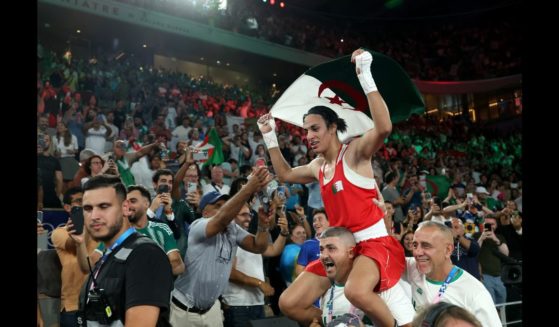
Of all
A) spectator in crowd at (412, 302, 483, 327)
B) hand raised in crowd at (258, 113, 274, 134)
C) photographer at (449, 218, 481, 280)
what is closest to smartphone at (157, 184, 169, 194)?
hand raised in crowd at (258, 113, 274, 134)

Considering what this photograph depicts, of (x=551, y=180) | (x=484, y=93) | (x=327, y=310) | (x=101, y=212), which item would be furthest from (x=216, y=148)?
(x=484, y=93)

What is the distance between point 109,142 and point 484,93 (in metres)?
22.4

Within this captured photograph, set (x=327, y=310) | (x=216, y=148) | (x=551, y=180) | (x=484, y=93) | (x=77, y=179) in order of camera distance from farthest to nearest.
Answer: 1. (x=484, y=93)
2. (x=216, y=148)
3. (x=77, y=179)
4. (x=327, y=310)
5. (x=551, y=180)

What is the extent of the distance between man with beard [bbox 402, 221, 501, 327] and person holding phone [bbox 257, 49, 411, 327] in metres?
0.21

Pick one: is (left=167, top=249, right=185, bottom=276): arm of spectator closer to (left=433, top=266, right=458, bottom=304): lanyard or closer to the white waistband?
the white waistband

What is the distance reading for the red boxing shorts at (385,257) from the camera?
3.96 metres

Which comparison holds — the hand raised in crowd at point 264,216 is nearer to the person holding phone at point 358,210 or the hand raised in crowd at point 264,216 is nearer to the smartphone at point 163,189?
the person holding phone at point 358,210

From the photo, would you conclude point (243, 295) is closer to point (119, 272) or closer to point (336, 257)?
point (336, 257)

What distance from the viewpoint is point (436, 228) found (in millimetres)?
3965

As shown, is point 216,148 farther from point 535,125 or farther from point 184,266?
point 535,125

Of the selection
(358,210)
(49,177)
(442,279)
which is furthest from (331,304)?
(49,177)

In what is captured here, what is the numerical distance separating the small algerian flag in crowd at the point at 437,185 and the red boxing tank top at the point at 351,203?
384 inches

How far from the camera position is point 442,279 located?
12.7 ft

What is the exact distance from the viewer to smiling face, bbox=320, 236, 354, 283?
4.00m
